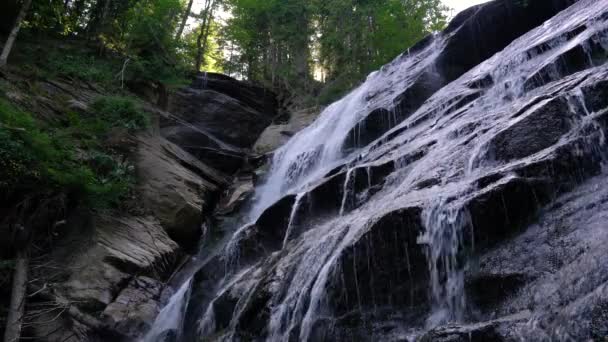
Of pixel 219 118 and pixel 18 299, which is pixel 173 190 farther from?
pixel 219 118

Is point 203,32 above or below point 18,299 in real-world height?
above

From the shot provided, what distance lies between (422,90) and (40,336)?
1083 centimetres

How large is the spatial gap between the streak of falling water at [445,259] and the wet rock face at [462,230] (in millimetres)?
15

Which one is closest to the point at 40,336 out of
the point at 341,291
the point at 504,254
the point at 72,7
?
the point at 341,291

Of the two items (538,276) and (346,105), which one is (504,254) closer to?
(538,276)

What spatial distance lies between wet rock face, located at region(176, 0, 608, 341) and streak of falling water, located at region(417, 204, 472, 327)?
0.01m

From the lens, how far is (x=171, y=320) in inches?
406

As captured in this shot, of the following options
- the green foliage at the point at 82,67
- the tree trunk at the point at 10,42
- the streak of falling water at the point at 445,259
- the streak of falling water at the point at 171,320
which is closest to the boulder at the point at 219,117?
the green foliage at the point at 82,67

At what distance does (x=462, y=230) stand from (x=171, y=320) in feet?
22.5

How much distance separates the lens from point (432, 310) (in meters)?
5.54

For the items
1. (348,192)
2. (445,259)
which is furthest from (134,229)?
(445,259)

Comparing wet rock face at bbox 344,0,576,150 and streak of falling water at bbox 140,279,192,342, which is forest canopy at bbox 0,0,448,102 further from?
streak of falling water at bbox 140,279,192,342

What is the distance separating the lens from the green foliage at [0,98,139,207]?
35.4 ft

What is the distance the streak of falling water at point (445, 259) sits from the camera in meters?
5.38
